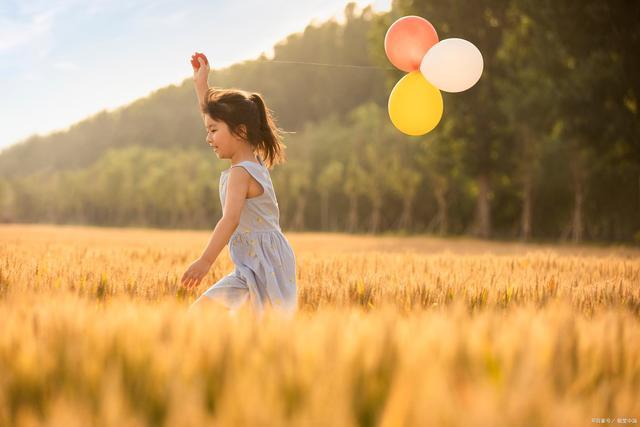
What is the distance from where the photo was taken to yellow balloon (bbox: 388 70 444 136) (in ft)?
25.2

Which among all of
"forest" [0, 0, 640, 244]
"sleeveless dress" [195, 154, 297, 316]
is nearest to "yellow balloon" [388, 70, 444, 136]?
"forest" [0, 0, 640, 244]

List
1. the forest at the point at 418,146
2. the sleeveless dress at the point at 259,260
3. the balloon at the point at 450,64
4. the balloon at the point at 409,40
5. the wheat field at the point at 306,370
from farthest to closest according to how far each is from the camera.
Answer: the forest at the point at 418,146 < the balloon at the point at 409,40 < the balloon at the point at 450,64 < the sleeveless dress at the point at 259,260 < the wheat field at the point at 306,370

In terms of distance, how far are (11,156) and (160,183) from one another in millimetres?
77954

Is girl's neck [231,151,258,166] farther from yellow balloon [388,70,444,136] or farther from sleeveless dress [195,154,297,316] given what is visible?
yellow balloon [388,70,444,136]

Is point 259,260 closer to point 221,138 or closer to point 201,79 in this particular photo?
point 221,138

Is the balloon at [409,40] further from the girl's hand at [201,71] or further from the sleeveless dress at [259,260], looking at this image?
the sleeveless dress at [259,260]

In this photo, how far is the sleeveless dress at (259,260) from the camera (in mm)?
3387

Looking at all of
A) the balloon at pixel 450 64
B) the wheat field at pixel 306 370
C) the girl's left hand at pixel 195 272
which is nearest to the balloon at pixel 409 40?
the balloon at pixel 450 64

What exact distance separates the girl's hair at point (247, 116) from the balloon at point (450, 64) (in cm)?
398

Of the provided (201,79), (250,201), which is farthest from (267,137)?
(201,79)

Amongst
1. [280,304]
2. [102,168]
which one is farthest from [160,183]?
[280,304]

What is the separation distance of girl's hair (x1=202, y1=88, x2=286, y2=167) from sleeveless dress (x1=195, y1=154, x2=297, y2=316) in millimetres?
168

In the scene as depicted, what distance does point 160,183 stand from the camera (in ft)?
249

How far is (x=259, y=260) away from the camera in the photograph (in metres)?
3.62
